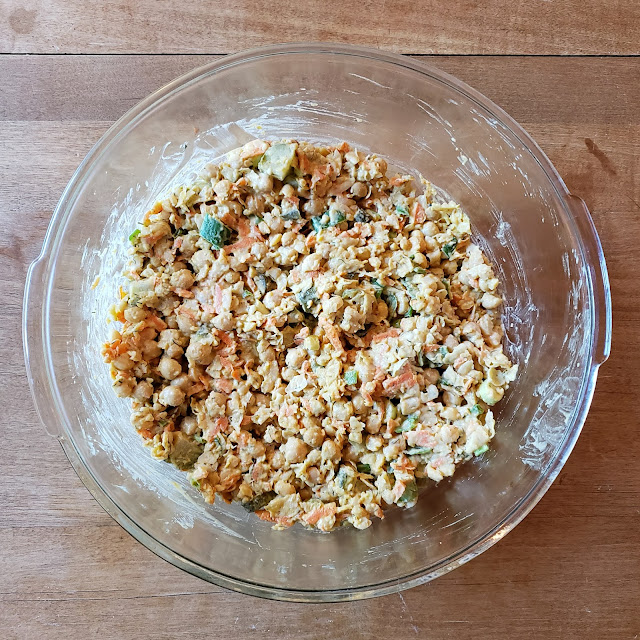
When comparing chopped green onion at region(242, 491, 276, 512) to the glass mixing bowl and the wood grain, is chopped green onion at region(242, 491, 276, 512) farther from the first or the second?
the wood grain

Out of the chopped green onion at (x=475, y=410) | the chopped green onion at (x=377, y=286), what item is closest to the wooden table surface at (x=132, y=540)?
the chopped green onion at (x=475, y=410)

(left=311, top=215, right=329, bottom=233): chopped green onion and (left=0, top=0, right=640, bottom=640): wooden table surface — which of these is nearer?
(left=311, top=215, right=329, bottom=233): chopped green onion

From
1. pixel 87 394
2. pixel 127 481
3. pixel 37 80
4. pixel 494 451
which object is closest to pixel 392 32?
pixel 37 80

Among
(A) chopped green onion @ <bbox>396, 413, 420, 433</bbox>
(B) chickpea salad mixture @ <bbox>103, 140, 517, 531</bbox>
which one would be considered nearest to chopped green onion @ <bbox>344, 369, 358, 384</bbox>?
(B) chickpea salad mixture @ <bbox>103, 140, 517, 531</bbox>

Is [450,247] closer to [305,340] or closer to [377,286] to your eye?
[377,286]

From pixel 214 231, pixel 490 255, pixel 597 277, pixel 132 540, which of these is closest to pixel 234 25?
pixel 214 231

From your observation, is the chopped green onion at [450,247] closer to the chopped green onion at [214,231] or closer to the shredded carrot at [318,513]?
the chopped green onion at [214,231]

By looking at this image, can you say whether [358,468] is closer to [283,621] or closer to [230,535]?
[230,535]
